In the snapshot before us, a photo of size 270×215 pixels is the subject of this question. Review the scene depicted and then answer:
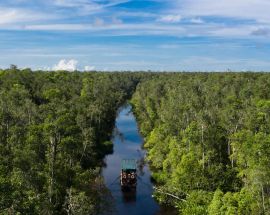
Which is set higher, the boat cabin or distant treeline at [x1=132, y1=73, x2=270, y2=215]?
distant treeline at [x1=132, y1=73, x2=270, y2=215]

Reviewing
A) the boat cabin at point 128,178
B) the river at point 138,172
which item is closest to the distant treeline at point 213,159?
the river at point 138,172

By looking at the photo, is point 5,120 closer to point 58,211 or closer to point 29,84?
point 58,211

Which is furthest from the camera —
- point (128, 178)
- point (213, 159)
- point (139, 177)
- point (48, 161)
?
point (139, 177)

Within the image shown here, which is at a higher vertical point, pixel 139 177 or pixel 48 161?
pixel 48 161

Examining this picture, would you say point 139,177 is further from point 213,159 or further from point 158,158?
point 213,159

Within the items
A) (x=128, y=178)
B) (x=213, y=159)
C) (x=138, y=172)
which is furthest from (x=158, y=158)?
(x=213, y=159)

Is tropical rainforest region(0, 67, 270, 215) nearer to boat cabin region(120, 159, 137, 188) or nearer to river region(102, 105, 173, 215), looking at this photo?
river region(102, 105, 173, 215)

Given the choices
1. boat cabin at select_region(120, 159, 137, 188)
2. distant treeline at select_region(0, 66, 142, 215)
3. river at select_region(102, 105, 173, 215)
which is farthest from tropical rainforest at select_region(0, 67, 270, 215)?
boat cabin at select_region(120, 159, 137, 188)
